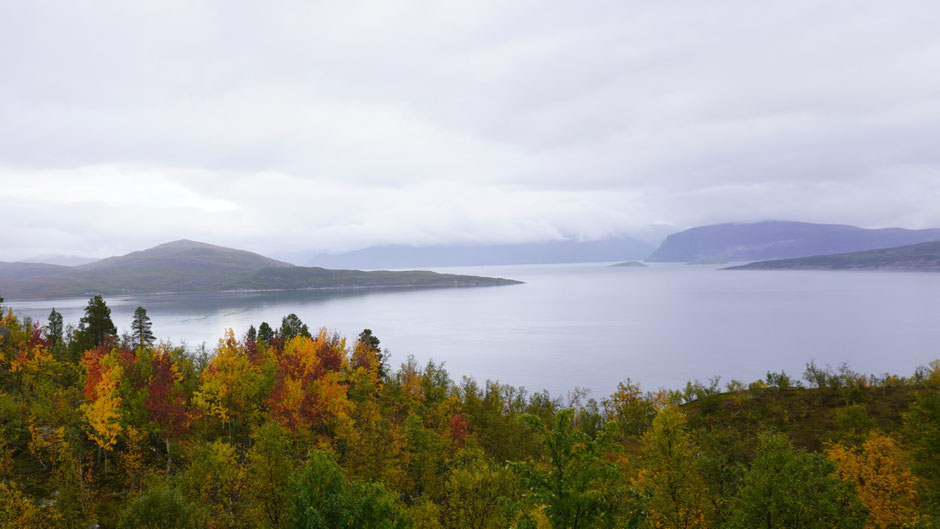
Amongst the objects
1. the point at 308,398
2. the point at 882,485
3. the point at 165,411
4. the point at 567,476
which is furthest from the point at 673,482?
the point at 165,411

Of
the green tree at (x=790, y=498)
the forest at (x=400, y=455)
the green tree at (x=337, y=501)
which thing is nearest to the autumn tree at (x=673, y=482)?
the forest at (x=400, y=455)

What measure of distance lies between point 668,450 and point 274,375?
166 feet

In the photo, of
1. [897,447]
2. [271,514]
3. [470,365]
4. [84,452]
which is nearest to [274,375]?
[84,452]

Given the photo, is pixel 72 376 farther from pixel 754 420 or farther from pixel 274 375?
pixel 754 420

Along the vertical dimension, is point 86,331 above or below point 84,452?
above

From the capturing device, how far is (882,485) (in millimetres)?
34562

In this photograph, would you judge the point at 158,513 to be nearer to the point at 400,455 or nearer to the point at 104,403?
the point at 104,403

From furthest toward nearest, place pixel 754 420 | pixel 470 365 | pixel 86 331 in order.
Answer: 1. pixel 470 365
2. pixel 86 331
3. pixel 754 420

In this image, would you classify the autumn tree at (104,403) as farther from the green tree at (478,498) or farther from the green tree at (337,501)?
the green tree at (478,498)

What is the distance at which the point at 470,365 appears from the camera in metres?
144

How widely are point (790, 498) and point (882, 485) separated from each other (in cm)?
1699

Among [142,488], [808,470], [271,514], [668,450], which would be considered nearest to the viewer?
[808,470]

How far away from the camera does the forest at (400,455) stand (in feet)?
83.8

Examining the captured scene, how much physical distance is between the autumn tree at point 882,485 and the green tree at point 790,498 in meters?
7.72
